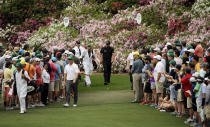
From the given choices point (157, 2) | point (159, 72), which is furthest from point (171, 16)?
point (159, 72)

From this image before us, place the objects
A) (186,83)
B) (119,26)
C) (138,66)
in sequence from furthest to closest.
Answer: (119,26) < (138,66) < (186,83)

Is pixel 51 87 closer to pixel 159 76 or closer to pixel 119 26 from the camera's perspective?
pixel 159 76

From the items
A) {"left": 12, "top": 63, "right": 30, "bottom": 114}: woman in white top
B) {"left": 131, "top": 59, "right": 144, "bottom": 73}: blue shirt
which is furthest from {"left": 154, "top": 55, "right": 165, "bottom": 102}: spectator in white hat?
{"left": 12, "top": 63, "right": 30, "bottom": 114}: woman in white top

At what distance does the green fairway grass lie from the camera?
46.3ft

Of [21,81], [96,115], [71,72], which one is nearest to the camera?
[96,115]

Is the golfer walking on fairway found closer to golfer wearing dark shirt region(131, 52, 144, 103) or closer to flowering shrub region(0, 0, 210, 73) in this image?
golfer wearing dark shirt region(131, 52, 144, 103)

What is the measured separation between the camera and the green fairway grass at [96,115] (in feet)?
46.3

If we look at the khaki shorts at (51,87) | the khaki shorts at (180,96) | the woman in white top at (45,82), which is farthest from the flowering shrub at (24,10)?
the khaki shorts at (180,96)

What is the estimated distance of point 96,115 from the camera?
1551 centimetres

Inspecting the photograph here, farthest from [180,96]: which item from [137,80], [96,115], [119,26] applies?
[119,26]

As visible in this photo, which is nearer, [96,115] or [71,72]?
[96,115]

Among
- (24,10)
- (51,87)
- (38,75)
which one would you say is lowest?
(51,87)

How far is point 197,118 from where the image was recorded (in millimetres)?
13617

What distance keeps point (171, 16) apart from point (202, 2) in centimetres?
219
